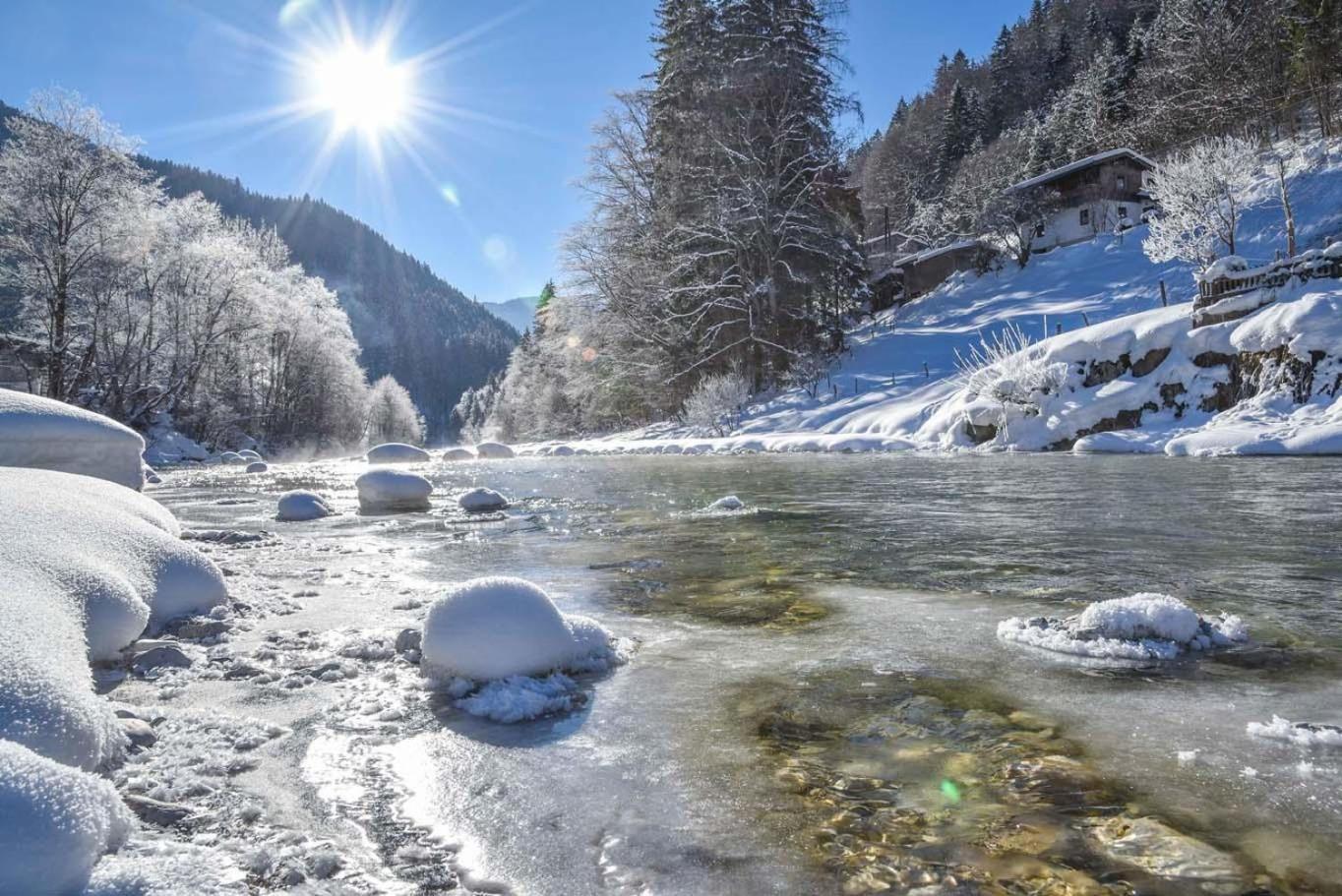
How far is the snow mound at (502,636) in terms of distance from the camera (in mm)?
3471

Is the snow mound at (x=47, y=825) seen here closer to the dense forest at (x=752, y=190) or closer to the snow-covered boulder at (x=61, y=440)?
the snow-covered boulder at (x=61, y=440)

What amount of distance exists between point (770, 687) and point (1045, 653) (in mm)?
1482

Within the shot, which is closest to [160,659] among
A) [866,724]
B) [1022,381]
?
[866,724]

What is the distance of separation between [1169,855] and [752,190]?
31777 mm

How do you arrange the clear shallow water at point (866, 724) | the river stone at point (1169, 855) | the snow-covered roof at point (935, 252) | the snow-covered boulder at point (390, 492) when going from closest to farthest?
the river stone at point (1169, 855), the clear shallow water at point (866, 724), the snow-covered boulder at point (390, 492), the snow-covered roof at point (935, 252)

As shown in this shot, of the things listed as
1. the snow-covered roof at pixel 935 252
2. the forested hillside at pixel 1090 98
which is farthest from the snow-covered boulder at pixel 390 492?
the snow-covered roof at pixel 935 252

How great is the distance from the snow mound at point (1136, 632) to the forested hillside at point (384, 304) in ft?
440

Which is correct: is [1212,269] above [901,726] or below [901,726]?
above

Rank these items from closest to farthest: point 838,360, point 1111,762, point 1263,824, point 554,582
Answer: point 1263,824, point 1111,762, point 554,582, point 838,360

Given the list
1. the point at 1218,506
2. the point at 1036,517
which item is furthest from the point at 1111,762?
the point at 1218,506

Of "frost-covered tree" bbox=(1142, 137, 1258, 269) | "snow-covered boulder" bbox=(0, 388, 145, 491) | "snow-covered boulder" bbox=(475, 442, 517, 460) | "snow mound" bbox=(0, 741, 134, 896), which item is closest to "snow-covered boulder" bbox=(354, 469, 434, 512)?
"snow-covered boulder" bbox=(0, 388, 145, 491)

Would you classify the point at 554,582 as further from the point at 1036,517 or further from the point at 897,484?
the point at 897,484

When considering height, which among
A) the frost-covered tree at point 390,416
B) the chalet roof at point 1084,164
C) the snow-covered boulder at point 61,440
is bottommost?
the snow-covered boulder at point 61,440

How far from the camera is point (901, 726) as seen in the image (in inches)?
111
